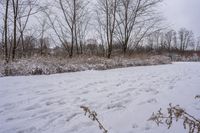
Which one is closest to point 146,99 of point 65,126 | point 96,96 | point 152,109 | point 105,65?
point 152,109

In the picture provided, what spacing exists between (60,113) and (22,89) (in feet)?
7.52

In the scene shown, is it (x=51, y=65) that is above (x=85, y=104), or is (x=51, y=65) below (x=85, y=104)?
above

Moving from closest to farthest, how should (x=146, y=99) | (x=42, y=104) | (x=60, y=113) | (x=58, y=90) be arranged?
1. (x=60, y=113)
2. (x=42, y=104)
3. (x=146, y=99)
4. (x=58, y=90)

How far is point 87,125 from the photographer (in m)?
3.02

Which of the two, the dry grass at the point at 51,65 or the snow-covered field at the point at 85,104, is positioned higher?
the dry grass at the point at 51,65

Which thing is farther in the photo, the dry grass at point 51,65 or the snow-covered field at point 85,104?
the dry grass at point 51,65

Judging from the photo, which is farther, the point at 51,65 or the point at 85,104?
the point at 51,65

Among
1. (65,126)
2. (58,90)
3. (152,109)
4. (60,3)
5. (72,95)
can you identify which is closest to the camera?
(65,126)

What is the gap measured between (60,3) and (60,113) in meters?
14.6

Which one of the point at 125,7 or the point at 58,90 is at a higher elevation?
the point at 125,7

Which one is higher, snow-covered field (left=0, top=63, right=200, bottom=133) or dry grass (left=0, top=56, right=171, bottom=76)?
dry grass (left=0, top=56, right=171, bottom=76)

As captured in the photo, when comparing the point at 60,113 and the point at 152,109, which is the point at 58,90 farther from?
the point at 152,109

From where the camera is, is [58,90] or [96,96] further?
[58,90]

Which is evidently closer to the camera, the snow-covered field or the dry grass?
the snow-covered field
